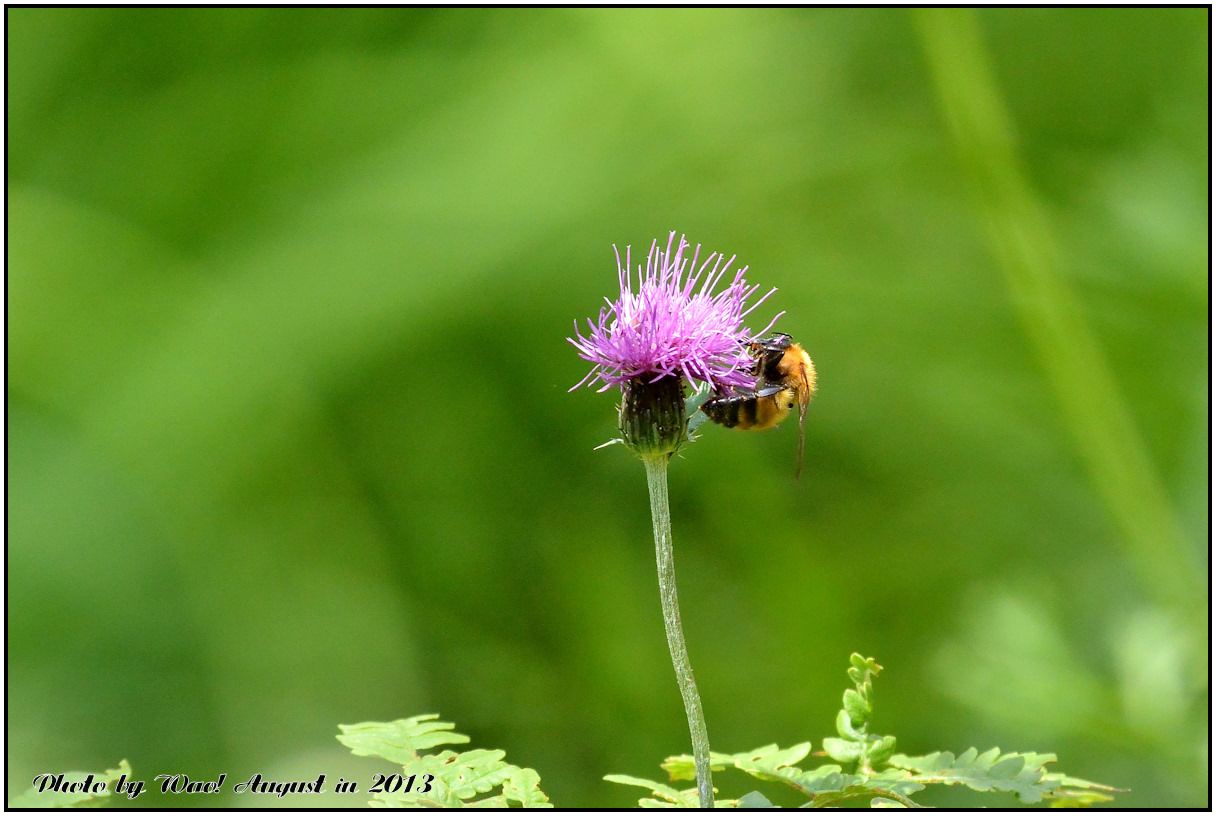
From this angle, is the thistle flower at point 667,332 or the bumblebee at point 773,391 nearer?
the thistle flower at point 667,332

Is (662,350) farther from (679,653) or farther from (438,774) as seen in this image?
(438,774)

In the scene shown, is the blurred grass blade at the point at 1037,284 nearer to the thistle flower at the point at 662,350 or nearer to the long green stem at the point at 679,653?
the thistle flower at the point at 662,350

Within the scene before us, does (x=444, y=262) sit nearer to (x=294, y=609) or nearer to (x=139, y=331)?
(x=139, y=331)

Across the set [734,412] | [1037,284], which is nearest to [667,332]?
[734,412]

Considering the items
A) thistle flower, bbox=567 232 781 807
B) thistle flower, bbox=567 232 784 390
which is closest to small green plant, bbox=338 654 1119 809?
thistle flower, bbox=567 232 781 807

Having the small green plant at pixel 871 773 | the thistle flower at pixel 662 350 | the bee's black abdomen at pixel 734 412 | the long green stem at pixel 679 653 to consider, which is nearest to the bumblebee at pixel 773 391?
the bee's black abdomen at pixel 734 412

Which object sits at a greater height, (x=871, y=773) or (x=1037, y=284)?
(x=1037, y=284)

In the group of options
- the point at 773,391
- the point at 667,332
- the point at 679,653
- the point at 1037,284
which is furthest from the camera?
the point at 1037,284
